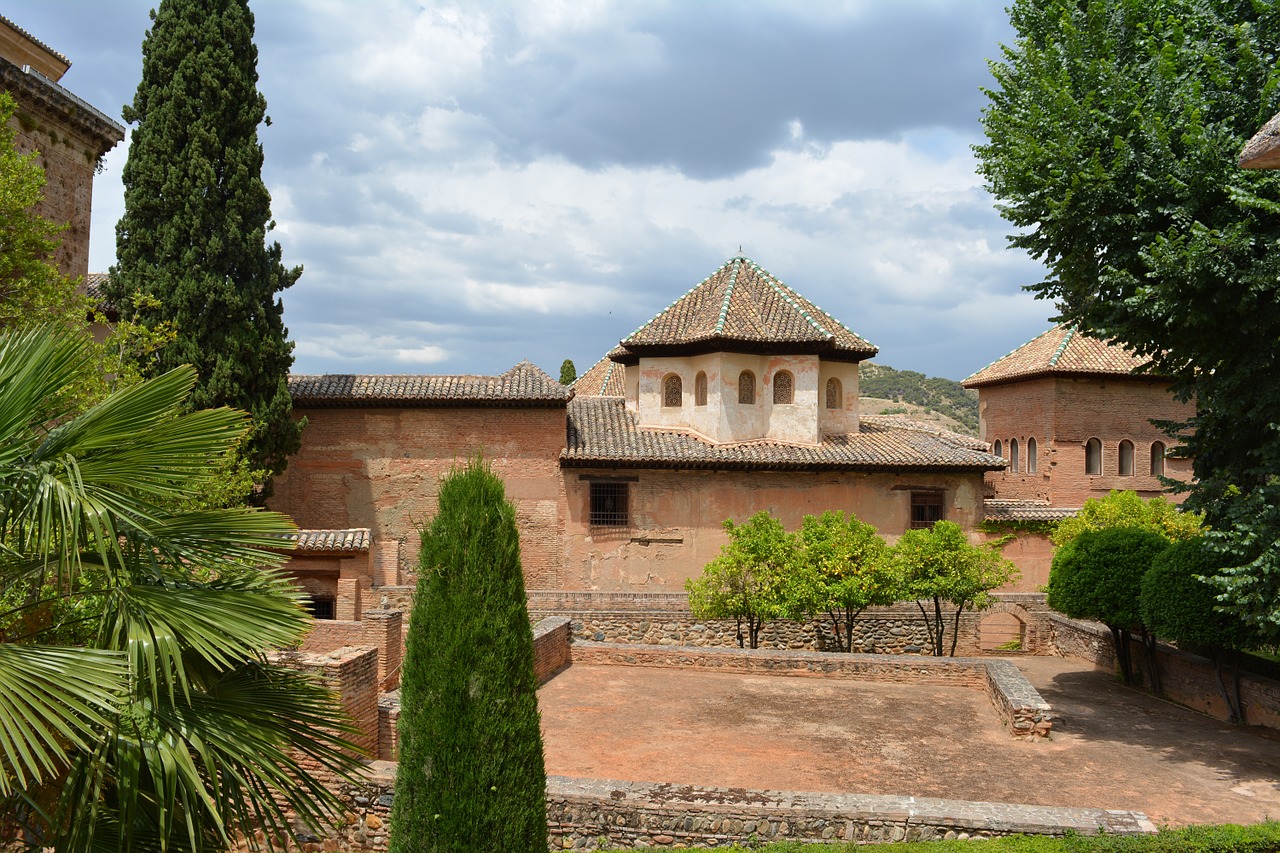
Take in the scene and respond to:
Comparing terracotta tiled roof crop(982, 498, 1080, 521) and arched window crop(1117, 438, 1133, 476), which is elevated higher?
arched window crop(1117, 438, 1133, 476)

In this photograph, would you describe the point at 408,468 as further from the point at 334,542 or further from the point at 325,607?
the point at 325,607

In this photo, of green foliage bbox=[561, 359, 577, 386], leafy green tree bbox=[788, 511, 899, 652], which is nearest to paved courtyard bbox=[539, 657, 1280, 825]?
leafy green tree bbox=[788, 511, 899, 652]

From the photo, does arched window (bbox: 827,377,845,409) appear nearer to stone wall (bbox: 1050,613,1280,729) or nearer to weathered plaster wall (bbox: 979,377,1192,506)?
stone wall (bbox: 1050,613,1280,729)

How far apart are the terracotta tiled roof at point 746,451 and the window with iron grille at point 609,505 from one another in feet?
2.10

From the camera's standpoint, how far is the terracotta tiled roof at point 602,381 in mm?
31375

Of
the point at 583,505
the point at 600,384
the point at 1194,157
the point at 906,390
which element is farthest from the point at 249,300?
the point at 906,390

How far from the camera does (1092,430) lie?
2914cm

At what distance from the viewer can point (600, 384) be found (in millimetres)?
32531

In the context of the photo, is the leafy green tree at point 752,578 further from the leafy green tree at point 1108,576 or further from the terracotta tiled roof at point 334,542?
the terracotta tiled roof at point 334,542

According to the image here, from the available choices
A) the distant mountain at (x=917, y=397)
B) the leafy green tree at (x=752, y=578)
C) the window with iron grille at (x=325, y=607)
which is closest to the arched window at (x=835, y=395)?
the leafy green tree at (x=752, y=578)

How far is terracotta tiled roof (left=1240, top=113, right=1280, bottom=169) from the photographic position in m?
4.22

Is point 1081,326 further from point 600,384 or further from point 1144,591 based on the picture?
point 600,384

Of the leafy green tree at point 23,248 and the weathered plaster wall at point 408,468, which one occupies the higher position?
the leafy green tree at point 23,248

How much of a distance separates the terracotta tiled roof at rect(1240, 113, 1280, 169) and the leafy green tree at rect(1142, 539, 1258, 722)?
850 centimetres
